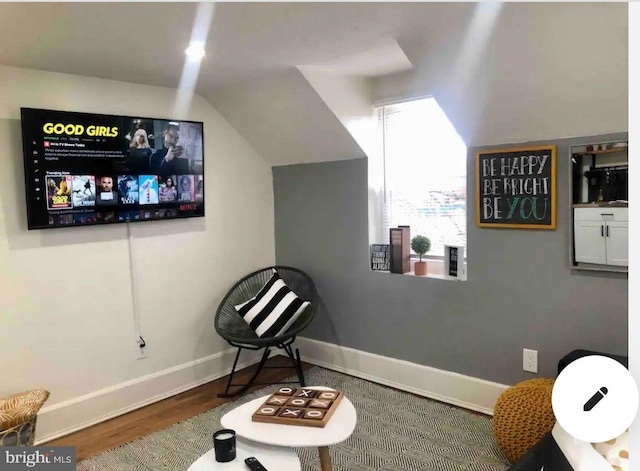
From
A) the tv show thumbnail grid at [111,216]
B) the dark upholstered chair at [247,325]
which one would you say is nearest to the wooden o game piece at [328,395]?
the dark upholstered chair at [247,325]

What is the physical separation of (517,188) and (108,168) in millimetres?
2463

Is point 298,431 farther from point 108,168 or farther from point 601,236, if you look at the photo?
point 108,168

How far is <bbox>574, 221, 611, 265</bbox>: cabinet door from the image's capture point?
2553mm

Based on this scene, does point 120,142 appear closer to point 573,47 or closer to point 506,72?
point 506,72

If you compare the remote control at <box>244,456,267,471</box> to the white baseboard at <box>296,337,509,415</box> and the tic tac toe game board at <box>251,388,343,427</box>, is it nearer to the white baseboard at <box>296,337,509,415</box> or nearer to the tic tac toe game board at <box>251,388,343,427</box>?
the tic tac toe game board at <box>251,388,343,427</box>

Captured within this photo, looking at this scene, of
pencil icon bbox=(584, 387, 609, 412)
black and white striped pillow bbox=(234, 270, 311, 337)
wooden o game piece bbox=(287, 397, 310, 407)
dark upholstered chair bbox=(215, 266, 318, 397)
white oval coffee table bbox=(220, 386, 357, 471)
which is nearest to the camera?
pencil icon bbox=(584, 387, 609, 412)

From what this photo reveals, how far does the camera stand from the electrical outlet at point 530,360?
2.86 metres

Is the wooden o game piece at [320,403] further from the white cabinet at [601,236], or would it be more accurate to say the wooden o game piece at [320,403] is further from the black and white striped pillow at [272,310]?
the white cabinet at [601,236]

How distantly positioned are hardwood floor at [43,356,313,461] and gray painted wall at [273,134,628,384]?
0.83 metres

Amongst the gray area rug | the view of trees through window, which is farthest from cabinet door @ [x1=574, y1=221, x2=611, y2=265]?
the gray area rug

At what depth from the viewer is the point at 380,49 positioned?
8.91ft

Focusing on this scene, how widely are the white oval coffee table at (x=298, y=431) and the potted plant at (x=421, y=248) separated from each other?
144cm

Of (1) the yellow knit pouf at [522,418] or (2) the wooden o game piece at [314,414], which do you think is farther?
(1) the yellow knit pouf at [522,418]

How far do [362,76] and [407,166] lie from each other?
2.35 feet
